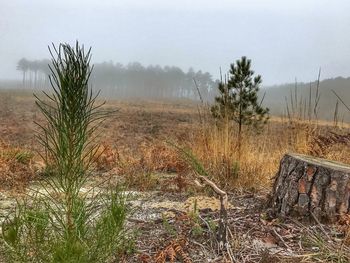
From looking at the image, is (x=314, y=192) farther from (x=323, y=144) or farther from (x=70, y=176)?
(x=323, y=144)

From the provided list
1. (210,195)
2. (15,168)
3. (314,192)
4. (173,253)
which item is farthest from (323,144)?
(15,168)

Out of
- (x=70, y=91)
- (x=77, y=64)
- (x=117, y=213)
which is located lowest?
(x=117, y=213)

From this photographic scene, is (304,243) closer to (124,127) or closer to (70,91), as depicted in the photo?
(70,91)

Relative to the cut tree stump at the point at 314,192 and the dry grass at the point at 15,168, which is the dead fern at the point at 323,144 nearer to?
the cut tree stump at the point at 314,192

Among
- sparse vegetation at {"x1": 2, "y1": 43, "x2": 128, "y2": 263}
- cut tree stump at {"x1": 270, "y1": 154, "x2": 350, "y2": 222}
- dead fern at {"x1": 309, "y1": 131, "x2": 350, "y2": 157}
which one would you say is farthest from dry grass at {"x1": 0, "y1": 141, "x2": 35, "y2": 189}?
dead fern at {"x1": 309, "y1": 131, "x2": 350, "y2": 157}

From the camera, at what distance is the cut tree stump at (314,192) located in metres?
3.87

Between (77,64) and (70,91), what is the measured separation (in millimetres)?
135

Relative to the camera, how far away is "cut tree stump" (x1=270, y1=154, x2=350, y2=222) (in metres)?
3.87

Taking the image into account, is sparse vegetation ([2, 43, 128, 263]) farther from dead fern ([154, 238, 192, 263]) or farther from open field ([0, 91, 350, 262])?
dead fern ([154, 238, 192, 263])

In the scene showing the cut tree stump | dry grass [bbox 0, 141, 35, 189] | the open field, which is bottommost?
dry grass [bbox 0, 141, 35, 189]

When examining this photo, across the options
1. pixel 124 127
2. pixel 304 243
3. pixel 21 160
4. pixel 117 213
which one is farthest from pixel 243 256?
pixel 124 127

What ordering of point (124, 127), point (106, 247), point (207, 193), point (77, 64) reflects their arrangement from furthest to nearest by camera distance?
point (124, 127)
point (207, 193)
point (106, 247)
point (77, 64)

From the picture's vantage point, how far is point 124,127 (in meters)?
19.4

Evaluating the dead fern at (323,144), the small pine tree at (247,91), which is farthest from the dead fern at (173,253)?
the small pine tree at (247,91)
